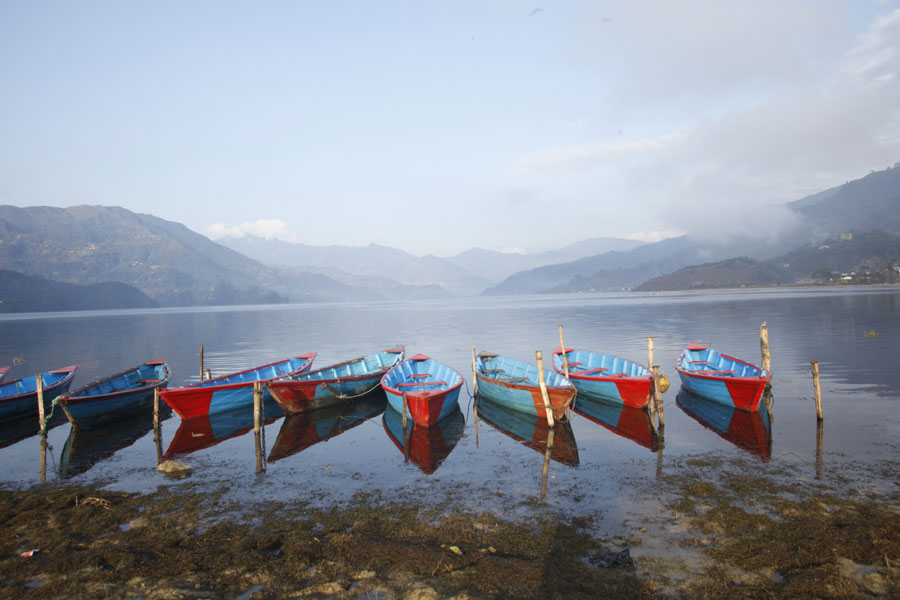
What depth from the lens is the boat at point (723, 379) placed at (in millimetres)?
16719

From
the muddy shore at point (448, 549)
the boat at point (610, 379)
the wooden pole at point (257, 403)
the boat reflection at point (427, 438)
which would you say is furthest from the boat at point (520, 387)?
the wooden pole at point (257, 403)

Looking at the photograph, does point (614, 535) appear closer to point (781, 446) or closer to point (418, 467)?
point (418, 467)

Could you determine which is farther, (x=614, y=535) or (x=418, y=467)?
(x=418, y=467)

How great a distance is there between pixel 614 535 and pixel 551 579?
213 cm

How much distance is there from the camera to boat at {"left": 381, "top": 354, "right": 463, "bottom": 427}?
16.4 meters

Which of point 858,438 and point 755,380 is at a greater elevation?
point 755,380

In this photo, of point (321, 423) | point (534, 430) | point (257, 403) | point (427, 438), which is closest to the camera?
point (257, 403)

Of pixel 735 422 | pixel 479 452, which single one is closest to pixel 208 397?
pixel 479 452

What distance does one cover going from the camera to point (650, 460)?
42.7ft

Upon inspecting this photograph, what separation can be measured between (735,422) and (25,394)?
90.9 ft

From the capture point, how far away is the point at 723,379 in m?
17.6

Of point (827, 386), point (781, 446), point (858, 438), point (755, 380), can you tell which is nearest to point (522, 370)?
point (755, 380)

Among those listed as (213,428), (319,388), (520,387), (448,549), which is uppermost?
(520,387)

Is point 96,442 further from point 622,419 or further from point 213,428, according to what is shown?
point 622,419
